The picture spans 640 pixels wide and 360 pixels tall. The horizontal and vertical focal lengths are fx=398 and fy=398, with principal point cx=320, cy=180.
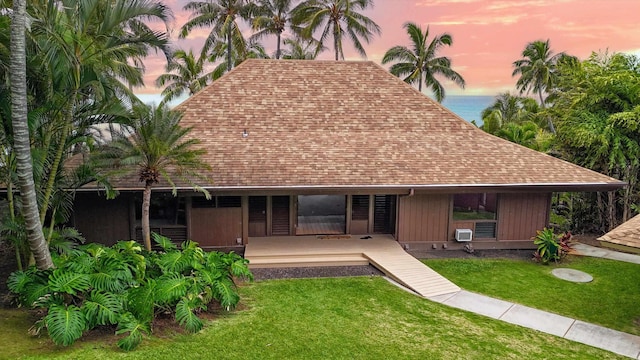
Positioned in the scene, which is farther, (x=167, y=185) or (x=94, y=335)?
(x=167, y=185)

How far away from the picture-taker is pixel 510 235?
1405 cm

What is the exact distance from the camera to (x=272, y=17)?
26703mm

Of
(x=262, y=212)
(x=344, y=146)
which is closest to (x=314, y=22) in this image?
(x=344, y=146)

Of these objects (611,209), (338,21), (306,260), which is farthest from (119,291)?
(338,21)

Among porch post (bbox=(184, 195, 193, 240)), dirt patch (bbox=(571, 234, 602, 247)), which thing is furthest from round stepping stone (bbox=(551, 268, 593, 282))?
porch post (bbox=(184, 195, 193, 240))

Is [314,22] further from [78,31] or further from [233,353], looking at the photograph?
[233,353]

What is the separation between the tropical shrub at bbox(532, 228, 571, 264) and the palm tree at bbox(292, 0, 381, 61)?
17.0m

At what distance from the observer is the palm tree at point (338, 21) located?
25109 millimetres

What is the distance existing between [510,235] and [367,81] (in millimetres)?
7885

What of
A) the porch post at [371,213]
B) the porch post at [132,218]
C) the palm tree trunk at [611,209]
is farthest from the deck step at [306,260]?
the palm tree trunk at [611,209]

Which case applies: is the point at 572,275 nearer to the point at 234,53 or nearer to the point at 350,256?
the point at 350,256

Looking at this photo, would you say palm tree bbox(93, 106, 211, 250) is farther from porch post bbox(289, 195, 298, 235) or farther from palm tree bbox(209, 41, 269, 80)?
palm tree bbox(209, 41, 269, 80)

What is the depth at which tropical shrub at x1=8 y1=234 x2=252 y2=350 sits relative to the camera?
277 inches

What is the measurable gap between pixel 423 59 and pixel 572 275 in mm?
19321
